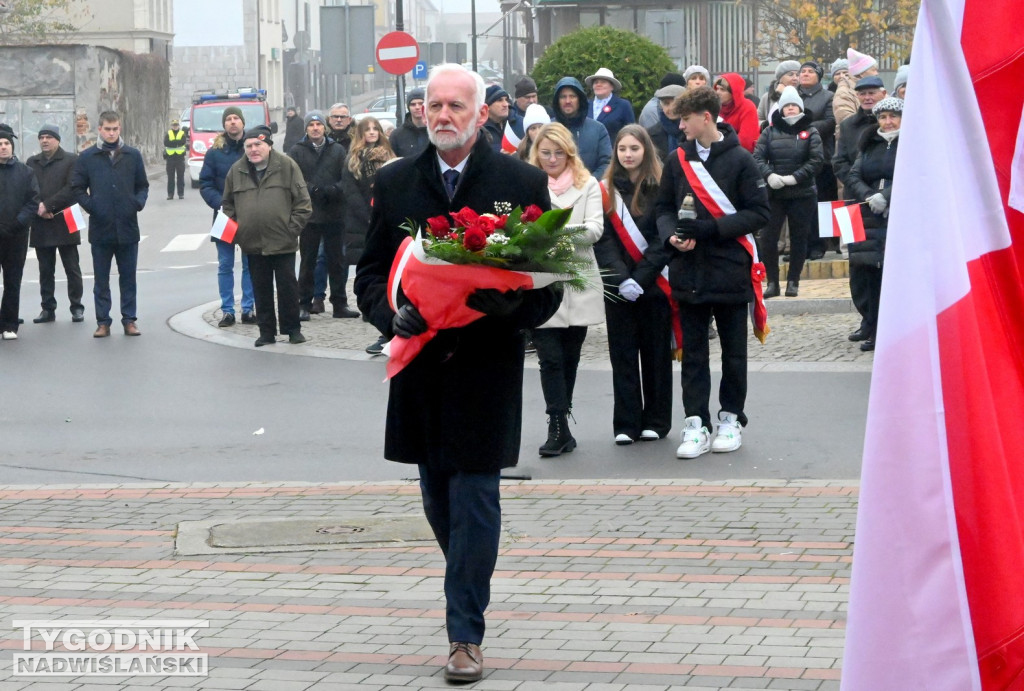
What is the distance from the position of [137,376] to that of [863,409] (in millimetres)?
5811

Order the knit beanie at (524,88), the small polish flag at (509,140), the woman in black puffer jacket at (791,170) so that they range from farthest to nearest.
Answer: the knit beanie at (524,88)
the woman in black puffer jacket at (791,170)
the small polish flag at (509,140)

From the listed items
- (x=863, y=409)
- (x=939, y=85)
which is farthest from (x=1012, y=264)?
(x=863, y=409)

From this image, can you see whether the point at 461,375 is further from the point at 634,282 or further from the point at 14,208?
the point at 14,208

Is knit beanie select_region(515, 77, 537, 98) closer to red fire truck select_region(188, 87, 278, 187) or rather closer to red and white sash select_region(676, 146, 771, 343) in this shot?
red and white sash select_region(676, 146, 771, 343)

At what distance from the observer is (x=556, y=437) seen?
9.13 meters

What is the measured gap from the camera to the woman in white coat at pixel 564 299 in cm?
904

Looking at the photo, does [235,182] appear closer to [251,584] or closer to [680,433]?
[680,433]

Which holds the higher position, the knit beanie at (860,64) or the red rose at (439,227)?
the knit beanie at (860,64)

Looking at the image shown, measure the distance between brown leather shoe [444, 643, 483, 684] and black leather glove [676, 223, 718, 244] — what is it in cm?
412

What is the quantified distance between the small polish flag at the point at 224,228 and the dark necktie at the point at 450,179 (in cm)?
894

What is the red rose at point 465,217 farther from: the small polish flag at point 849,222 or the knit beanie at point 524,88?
the knit beanie at point 524,88

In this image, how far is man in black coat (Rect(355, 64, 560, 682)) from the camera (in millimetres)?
5066

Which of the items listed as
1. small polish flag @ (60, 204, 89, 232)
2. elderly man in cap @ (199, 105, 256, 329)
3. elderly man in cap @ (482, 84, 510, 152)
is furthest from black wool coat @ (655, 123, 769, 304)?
small polish flag @ (60, 204, 89, 232)

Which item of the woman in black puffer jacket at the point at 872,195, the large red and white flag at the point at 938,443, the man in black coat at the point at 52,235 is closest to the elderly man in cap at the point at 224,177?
the man in black coat at the point at 52,235
